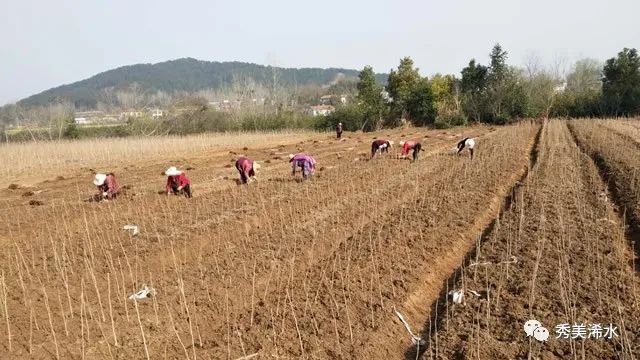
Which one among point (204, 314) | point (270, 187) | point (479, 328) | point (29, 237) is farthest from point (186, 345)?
point (270, 187)

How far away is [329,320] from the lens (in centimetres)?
434

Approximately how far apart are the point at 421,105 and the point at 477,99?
4.07 m

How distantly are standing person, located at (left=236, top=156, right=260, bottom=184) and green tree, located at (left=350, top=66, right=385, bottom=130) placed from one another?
23099mm

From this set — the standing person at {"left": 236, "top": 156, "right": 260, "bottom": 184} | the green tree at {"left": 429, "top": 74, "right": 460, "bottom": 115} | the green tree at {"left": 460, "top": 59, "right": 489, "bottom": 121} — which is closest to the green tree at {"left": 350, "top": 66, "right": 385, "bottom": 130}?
the green tree at {"left": 429, "top": 74, "right": 460, "bottom": 115}

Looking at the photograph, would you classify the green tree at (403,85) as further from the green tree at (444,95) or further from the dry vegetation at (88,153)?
the dry vegetation at (88,153)

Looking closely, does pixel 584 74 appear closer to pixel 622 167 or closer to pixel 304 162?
pixel 622 167

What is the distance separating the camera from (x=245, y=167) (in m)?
10.1

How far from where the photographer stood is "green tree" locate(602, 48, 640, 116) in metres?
31.7

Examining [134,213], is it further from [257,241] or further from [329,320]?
[329,320]

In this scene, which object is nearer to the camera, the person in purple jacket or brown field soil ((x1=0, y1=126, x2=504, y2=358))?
brown field soil ((x1=0, y1=126, x2=504, y2=358))

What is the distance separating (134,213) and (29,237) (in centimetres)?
162

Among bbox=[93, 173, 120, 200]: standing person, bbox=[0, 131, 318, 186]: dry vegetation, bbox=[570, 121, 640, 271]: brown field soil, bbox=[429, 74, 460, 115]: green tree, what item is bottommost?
bbox=[0, 131, 318, 186]: dry vegetation

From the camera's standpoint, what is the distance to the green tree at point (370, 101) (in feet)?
109

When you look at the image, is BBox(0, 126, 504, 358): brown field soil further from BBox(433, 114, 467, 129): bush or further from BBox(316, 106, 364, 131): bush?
BBox(316, 106, 364, 131): bush
